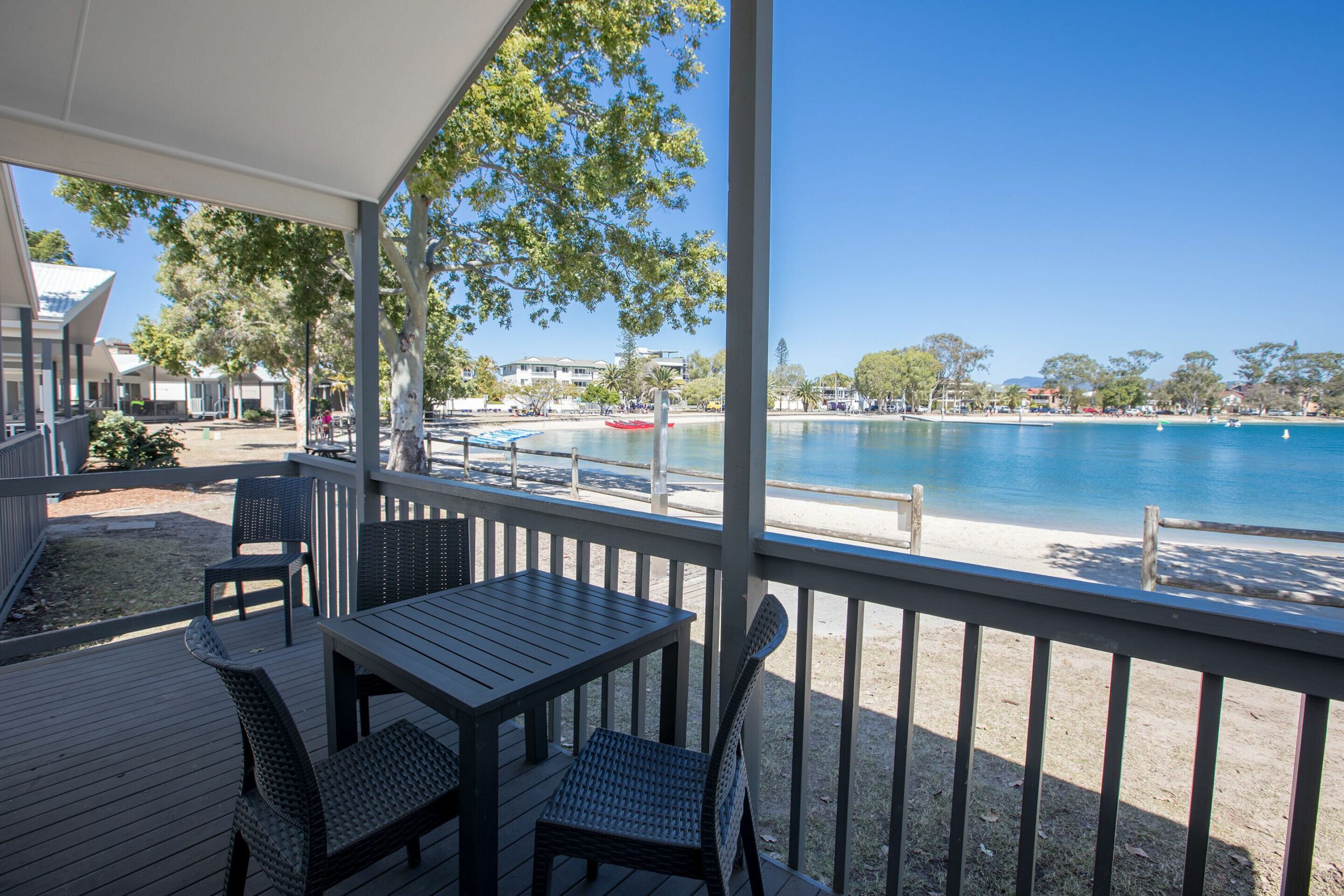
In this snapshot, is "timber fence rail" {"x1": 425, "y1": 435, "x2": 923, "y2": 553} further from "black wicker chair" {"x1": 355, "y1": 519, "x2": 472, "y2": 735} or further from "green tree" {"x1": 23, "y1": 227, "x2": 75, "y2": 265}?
"green tree" {"x1": 23, "y1": 227, "x2": 75, "y2": 265}

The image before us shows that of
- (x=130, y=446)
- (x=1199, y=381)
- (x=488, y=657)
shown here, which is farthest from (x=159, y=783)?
(x=1199, y=381)

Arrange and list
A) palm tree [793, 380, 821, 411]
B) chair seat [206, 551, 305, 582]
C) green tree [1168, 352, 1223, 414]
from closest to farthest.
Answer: chair seat [206, 551, 305, 582] < green tree [1168, 352, 1223, 414] < palm tree [793, 380, 821, 411]

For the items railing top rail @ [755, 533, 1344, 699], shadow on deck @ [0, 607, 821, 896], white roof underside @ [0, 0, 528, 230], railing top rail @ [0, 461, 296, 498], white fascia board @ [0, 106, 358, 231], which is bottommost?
shadow on deck @ [0, 607, 821, 896]

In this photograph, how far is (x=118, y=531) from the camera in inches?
305

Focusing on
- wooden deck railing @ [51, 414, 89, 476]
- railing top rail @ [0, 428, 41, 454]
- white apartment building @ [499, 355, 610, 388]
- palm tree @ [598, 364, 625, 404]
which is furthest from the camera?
white apartment building @ [499, 355, 610, 388]

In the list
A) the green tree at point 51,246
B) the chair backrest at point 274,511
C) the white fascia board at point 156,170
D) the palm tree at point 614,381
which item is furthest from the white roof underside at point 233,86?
the green tree at point 51,246

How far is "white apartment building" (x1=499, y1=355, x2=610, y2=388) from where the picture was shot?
43.5m

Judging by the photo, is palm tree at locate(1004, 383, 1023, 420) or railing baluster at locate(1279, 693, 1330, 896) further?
palm tree at locate(1004, 383, 1023, 420)

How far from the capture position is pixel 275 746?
1.10 metres

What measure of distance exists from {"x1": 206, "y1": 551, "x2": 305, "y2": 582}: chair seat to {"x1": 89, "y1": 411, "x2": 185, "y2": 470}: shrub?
9927mm

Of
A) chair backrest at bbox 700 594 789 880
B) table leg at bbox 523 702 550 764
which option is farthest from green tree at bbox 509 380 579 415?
chair backrest at bbox 700 594 789 880

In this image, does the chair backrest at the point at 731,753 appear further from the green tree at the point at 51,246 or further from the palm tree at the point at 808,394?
the green tree at the point at 51,246

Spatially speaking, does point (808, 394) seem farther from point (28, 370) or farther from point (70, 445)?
point (28, 370)

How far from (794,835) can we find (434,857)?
1.02 metres
